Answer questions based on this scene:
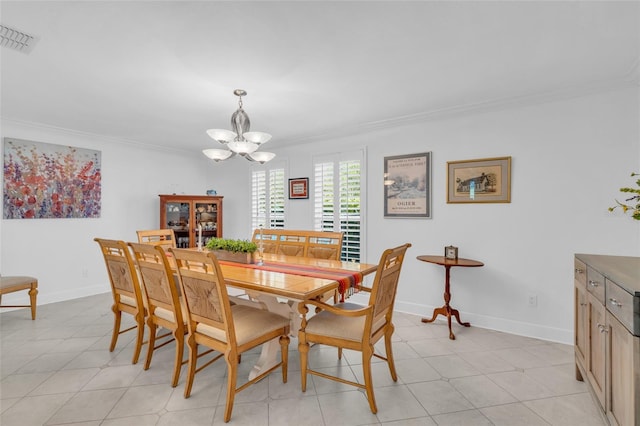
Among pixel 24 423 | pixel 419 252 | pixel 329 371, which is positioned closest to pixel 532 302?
pixel 419 252

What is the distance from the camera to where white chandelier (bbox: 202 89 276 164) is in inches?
96.2

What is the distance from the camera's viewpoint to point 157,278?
7.02 ft

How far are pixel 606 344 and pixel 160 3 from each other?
9.82 ft

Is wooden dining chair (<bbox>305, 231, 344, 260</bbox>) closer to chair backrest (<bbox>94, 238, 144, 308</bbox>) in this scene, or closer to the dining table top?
the dining table top

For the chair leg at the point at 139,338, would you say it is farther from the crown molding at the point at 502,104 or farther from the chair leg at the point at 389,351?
the crown molding at the point at 502,104

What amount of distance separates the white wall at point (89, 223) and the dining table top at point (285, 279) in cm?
302

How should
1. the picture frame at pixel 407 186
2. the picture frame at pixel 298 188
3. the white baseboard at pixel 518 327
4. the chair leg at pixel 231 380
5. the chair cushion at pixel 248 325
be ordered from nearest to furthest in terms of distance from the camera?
the chair leg at pixel 231 380, the chair cushion at pixel 248 325, the white baseboard at pixel 518 327, the picture frame at pixel 407 186, the picture frame at pixel 298 188

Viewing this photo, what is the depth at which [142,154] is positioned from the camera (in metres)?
4.92

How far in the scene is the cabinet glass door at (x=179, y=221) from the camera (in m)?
5.01

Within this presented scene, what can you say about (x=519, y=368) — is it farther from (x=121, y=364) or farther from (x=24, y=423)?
(x=24, y=423)

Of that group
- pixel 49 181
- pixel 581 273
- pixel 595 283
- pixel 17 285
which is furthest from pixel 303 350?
pixel 49 181

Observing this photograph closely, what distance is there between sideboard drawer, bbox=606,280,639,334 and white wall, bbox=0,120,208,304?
563cm

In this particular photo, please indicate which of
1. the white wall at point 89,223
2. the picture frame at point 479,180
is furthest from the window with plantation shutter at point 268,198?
the picture frame at point 479,180

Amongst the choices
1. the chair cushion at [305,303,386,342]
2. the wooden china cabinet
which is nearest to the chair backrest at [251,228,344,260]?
the chair cushion at [305,303,386,342]
